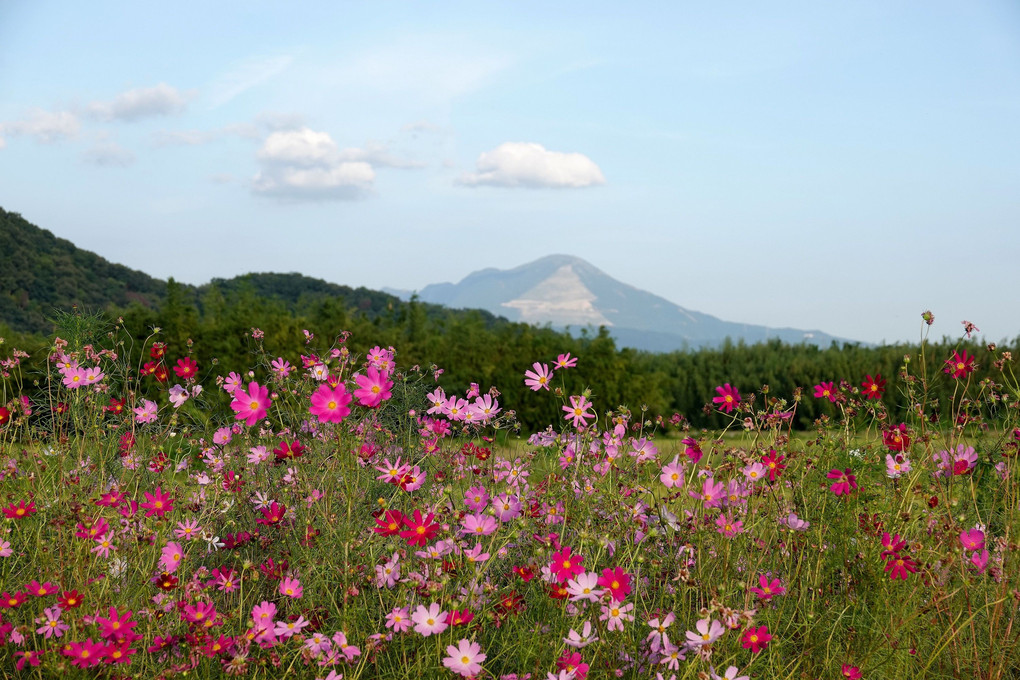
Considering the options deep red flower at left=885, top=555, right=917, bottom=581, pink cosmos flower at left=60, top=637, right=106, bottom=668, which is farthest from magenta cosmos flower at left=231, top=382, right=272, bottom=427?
deep red flower at left=885, top=555, right=917, bottom=581

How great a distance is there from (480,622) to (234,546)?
40.2 inches

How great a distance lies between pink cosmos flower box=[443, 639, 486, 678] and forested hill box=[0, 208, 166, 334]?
14762mm

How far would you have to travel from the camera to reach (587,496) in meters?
2.86

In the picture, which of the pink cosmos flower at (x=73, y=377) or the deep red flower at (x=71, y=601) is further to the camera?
the pink cosmos flower at (x=73, y=377)

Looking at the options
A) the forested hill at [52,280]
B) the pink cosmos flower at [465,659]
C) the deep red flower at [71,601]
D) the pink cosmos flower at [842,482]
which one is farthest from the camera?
the forested hill at [52,280]

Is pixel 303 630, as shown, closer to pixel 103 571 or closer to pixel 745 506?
pixel 103 571

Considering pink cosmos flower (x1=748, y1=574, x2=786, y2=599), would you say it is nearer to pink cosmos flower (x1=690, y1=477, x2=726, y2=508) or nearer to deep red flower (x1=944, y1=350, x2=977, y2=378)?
pink cosmos flower (x1=690, y1=477, x2=726, y2=508)

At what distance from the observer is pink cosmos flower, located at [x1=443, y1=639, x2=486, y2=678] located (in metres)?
1.98

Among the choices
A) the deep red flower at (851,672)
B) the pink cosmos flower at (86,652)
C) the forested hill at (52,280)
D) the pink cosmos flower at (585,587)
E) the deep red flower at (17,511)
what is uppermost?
the forested hill at (52,280)

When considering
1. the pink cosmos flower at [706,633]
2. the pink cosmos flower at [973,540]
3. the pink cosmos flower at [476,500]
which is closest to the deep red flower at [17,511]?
the pink cosmos flower at [476,500]

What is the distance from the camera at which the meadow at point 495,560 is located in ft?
6.83

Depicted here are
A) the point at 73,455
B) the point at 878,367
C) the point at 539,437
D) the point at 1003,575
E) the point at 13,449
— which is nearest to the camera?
the point at 1003,575

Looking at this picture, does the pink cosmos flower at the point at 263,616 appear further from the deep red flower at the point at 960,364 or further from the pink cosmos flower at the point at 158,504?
the deep red flower at the point at 960,364

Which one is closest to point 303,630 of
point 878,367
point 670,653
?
point 670,653
